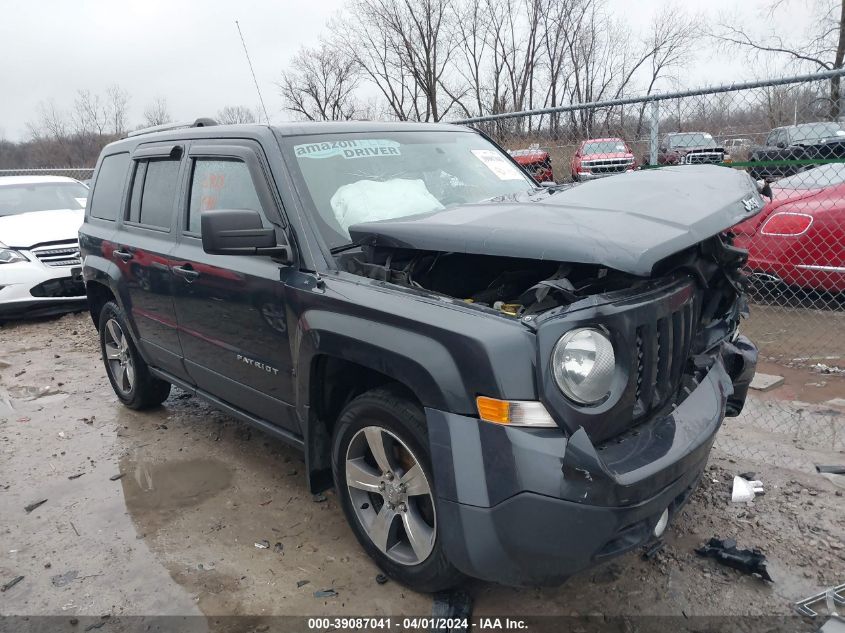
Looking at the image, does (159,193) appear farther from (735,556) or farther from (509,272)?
(735,556)

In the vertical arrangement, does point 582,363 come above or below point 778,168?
below

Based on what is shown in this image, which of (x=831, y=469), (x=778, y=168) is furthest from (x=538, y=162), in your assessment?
(x=831, y=469)

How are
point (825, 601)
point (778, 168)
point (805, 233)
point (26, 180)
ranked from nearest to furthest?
point (825, 601)
point (778, 168)
point (805, 233)
point (26, 180)

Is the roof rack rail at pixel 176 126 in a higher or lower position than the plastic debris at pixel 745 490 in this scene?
higher

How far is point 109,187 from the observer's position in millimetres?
4660

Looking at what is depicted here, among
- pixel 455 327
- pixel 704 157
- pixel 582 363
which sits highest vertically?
pixel 704 157

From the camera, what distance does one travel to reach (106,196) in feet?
15.4

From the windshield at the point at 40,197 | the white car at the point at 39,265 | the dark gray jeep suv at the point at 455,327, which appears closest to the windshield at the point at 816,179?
the dark gray jeep suv at the point at 455,327

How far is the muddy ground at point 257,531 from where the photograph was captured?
262 centimetres

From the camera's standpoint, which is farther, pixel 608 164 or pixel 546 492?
pixel 608 164

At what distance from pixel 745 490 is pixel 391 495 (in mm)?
1936

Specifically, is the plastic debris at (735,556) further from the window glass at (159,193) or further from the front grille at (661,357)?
the window glass at (159,193)

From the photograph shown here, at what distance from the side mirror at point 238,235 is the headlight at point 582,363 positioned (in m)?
1.39

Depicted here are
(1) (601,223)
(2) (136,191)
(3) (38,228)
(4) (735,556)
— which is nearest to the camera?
(1) (601,223)
